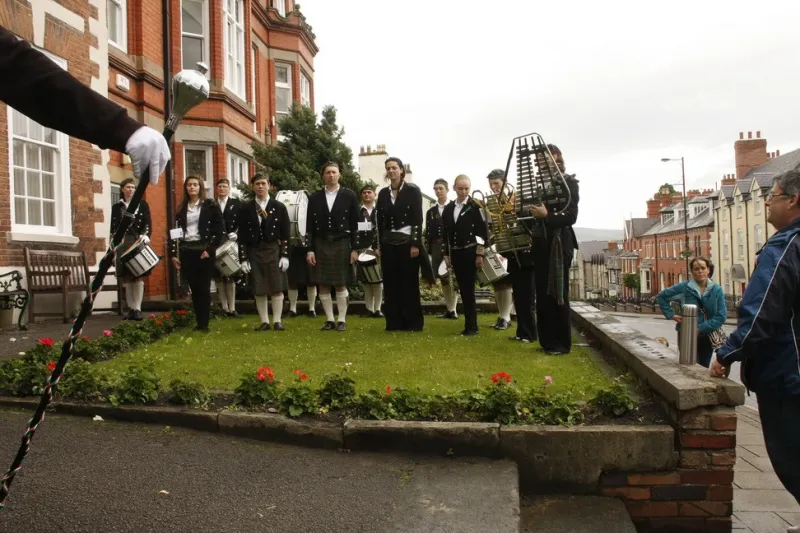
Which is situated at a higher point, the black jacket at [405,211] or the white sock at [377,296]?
the black jacket at [405,211]

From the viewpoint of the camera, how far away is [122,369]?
6.60m

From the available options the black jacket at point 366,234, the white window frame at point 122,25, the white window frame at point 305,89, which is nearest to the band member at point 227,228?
the black jacket at point 366,234

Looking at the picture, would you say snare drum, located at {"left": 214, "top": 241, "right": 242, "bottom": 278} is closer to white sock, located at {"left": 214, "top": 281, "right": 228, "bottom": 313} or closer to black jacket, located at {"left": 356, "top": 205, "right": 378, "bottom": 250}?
white sock, located at {"left": 214, "top": 281, "right": 228, "bottom": 313}

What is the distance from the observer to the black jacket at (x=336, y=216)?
9.67m

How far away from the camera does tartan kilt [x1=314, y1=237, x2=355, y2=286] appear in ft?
32.1

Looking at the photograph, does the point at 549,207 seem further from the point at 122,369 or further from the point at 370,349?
the point at 122,369

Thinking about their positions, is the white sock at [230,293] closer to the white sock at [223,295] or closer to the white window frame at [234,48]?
the white sock at [223,295]

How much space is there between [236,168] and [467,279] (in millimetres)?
12335

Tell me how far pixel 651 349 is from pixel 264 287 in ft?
18.1

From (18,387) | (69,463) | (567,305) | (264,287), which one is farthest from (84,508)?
(264,287)

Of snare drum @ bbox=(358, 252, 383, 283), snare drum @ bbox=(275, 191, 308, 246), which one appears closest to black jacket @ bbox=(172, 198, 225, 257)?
snare drum @ bbox=(275, 191, 308, 246)

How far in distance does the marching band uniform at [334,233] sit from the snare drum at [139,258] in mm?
2500

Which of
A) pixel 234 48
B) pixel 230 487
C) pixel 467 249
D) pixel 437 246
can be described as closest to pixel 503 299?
pixel 467 249

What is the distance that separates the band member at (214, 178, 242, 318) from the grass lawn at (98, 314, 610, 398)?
1.88m
